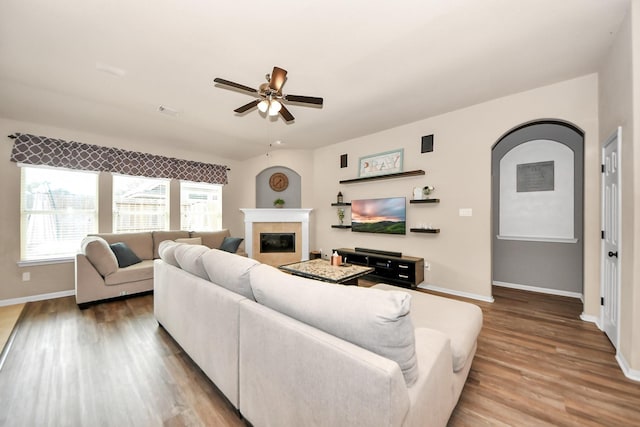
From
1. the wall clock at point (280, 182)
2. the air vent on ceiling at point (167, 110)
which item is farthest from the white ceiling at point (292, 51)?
the wall clock at point (280, 182)

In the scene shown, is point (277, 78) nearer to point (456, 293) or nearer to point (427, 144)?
point (427, 144)

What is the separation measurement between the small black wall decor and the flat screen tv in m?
0.86

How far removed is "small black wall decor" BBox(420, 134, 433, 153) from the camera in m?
3.98

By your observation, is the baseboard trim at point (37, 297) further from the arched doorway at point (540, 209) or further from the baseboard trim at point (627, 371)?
the arched doorway at point (540, 209)

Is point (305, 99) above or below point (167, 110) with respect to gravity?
below

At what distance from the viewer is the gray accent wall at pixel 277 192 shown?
598 centimetres

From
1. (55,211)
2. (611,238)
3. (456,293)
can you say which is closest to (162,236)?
(55,211)

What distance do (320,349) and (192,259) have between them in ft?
5.02

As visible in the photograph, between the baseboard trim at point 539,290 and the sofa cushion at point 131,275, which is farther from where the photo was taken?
the baseboard trim at point 539,290

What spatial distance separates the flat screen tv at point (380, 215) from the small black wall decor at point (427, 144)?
86 cm

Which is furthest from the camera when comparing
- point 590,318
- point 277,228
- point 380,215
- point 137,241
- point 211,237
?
point 277,228

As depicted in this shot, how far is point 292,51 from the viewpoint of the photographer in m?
2.30

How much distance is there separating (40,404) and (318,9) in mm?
3330

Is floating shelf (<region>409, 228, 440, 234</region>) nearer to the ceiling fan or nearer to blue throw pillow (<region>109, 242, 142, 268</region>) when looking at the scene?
the ceiling fan
